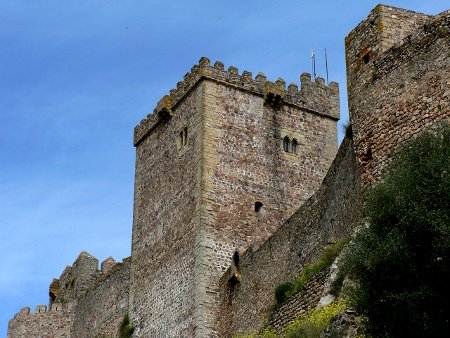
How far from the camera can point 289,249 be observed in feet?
91.5

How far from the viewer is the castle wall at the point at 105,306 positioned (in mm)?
38531

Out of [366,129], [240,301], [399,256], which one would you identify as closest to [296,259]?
[240,301]

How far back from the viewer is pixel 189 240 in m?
32.7

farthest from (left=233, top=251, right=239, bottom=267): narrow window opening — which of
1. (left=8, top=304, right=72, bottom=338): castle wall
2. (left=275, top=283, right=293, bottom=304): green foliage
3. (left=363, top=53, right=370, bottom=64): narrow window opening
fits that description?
(left=8, top=304, right=72, bottom=338): castle wall

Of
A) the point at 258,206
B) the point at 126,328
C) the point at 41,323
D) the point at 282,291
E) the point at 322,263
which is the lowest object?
the point at 322,263

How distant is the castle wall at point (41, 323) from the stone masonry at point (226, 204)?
2828 millimetres

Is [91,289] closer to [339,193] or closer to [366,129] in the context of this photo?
[339,193]

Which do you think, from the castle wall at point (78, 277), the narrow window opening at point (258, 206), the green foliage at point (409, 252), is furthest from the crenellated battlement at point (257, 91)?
the green foliage at point (409, 252)

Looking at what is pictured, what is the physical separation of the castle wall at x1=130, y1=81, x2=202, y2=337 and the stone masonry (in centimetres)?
5

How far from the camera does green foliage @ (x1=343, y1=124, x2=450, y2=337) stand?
15234 millimetres

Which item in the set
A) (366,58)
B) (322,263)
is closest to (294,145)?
(322,263)

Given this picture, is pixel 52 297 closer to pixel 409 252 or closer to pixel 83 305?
pixel 83 305

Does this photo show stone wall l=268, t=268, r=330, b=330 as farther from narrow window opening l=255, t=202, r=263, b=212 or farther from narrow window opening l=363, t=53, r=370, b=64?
narrow window opening l=255, t=202, r=263, b=212

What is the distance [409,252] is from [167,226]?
19459 millimetres
